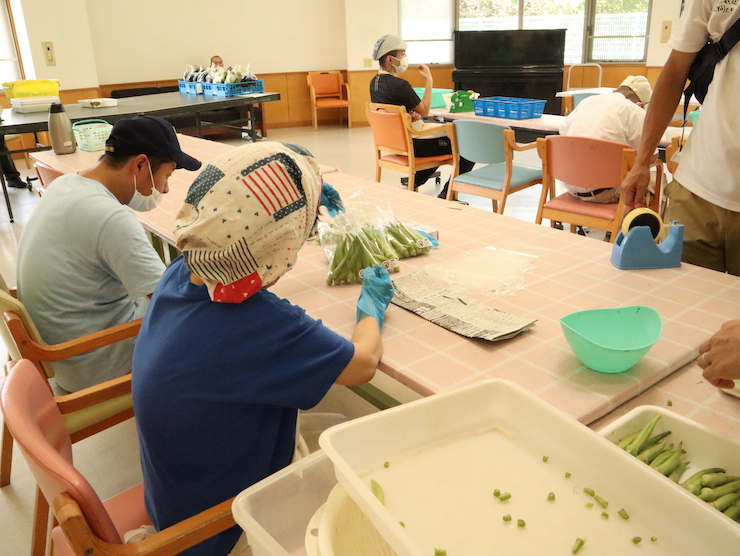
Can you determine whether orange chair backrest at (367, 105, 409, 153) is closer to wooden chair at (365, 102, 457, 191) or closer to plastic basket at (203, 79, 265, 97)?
wooden chair at (365, 102, 457, 191)

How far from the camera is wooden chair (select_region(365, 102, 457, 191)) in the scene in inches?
169

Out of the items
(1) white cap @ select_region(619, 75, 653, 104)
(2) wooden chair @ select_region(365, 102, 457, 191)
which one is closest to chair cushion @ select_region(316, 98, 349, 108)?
(2) wooden chair @ select_region(365, 102, 457, 191)

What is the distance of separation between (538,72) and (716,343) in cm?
846

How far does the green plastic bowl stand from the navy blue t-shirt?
0.48m

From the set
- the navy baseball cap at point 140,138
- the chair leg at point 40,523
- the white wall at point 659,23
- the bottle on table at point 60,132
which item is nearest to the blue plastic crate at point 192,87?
the bottle on table at point 60,132

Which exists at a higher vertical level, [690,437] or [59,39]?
[59,39]

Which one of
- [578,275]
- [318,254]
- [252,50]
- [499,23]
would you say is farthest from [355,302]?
[499,23]

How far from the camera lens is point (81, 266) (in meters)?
1.76

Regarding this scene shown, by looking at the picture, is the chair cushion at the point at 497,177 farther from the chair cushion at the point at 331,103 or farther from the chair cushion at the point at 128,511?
the chair cushion at the point at 331,103

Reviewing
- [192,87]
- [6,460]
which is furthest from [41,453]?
[192,87]

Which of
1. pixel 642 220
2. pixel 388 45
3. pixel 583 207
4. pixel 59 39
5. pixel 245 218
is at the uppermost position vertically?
pixel 59 39

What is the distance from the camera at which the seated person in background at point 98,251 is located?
1.72 m

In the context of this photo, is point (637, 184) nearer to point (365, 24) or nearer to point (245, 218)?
point (245, 218)

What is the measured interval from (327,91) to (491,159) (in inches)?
256
